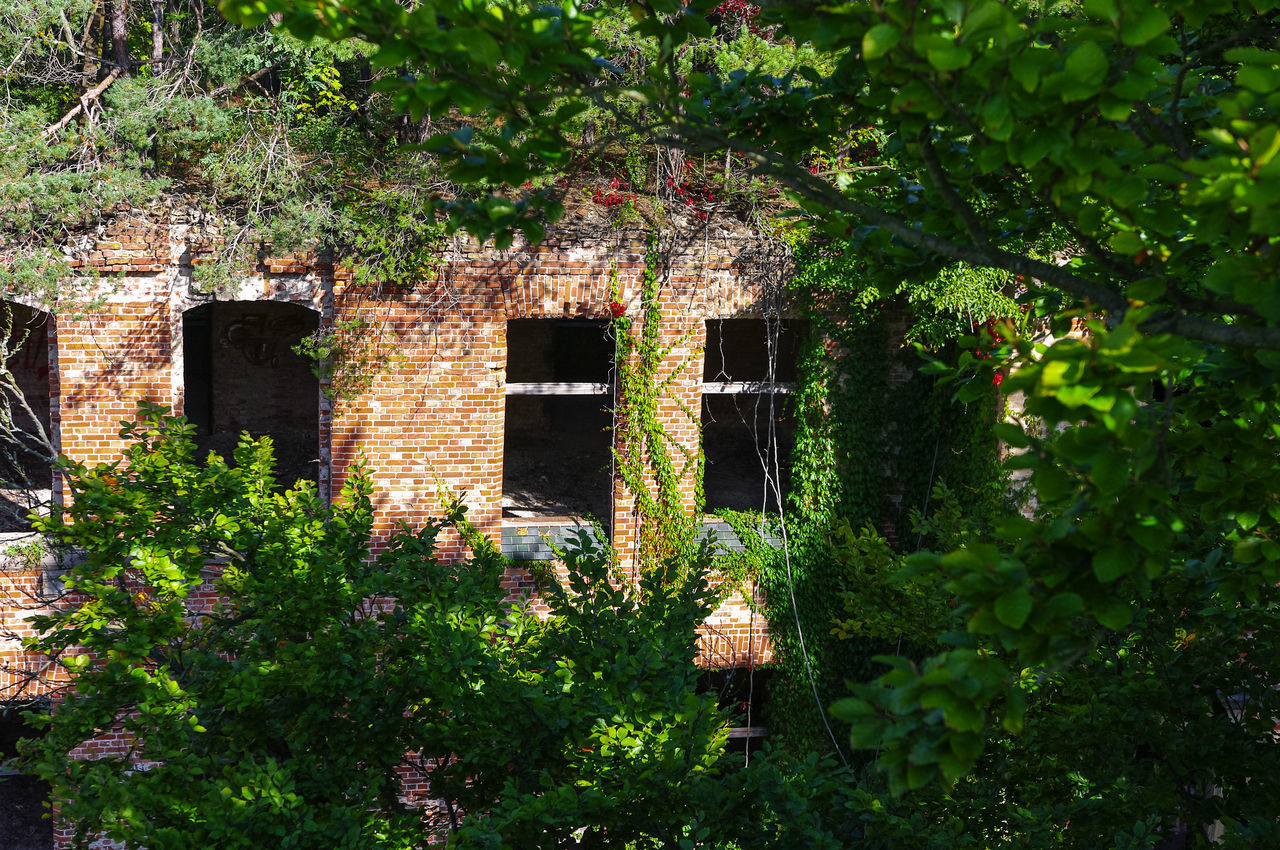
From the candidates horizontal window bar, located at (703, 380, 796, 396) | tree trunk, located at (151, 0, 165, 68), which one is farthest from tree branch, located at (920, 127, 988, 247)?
tree trunk, located at (151, 0, 165, 68)

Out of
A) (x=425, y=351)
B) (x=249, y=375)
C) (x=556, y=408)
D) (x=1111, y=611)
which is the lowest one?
(x=1111, y=611)

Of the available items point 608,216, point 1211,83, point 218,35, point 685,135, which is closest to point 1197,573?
point 1211,83

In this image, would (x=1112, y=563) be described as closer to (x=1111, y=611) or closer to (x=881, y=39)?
(x=1111, y=611)

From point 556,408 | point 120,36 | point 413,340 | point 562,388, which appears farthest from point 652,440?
point 556,408

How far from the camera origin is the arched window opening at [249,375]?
44.2ft

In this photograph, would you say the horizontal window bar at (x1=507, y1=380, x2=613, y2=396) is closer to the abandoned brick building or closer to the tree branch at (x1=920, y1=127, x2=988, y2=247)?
the abandoned brick building

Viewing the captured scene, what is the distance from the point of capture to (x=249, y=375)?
13.8m

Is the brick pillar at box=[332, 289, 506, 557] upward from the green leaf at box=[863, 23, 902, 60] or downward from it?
downward

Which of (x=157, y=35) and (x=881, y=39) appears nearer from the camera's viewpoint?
(x=881, y=39)

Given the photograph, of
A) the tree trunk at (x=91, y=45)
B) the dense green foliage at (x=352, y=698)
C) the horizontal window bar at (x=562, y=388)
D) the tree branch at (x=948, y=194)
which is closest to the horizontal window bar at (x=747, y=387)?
the horizontal window bar at (x=562, y=388)

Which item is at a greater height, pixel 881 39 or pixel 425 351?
pixel 881 39

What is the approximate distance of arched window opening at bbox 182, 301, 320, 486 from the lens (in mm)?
13477

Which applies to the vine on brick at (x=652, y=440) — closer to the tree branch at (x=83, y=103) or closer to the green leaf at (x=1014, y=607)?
the tree branch at (x=83, y=103)

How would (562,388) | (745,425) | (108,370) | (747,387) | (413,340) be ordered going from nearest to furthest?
1. (108,370)
2. (413,340)
3. (562,388)
4. (747,387)
5. (745,425)
